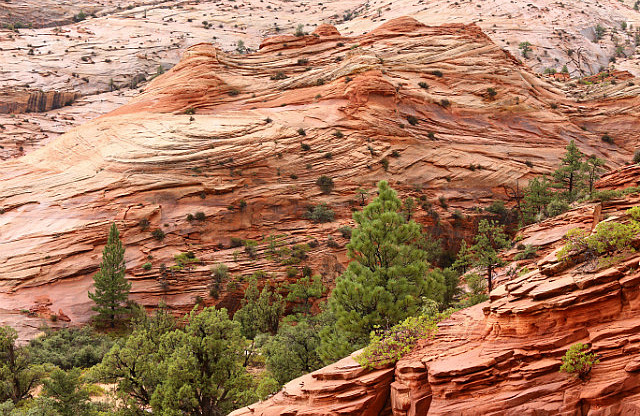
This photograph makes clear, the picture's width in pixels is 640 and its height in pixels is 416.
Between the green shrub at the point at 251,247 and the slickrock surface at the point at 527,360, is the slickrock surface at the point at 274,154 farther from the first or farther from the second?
the slickrock surface at the point at 527,360

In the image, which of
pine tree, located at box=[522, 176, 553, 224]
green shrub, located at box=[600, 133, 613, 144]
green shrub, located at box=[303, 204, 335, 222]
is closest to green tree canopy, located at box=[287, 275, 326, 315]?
green shrub, located at box=[303, 204, 335, 222]

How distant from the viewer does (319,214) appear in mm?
39125

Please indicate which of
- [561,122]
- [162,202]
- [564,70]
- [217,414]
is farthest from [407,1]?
[217,414]

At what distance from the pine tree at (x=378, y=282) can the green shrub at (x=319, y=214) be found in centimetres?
2074

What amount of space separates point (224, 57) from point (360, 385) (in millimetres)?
46911

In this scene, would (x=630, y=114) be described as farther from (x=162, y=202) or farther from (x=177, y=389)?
(x=177, y=389)

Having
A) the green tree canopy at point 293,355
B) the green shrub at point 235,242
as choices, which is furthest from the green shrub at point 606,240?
the green shrub at point 235,242

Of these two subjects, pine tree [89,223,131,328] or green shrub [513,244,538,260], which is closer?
green shrub [513,244,538,260]

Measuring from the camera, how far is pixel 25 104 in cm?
6681

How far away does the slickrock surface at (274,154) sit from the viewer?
33.7 meters

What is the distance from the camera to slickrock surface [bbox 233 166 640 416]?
7.20 metres

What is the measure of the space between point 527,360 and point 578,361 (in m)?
0.75

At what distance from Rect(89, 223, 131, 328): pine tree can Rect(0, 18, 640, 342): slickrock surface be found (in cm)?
144

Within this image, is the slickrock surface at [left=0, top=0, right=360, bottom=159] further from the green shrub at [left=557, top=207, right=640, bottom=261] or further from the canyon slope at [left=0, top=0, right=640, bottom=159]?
the green shrub at [left=557, top=207, right=640, bottom=261]
